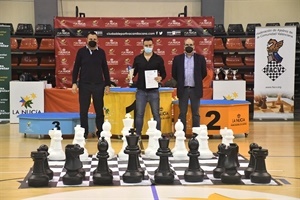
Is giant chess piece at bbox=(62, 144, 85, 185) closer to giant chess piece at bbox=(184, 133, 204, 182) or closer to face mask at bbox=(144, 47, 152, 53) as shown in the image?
giant chess piece at bbox=(184, 133, 204, 182)

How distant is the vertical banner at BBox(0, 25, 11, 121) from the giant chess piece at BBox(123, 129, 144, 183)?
23.1 ft

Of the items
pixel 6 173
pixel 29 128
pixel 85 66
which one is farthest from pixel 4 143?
pixel 6 173

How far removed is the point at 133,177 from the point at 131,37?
7492mm

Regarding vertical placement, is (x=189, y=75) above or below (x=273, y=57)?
below

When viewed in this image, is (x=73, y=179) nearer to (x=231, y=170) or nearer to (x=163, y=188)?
(x=163, y=188)

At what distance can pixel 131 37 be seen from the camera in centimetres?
1169

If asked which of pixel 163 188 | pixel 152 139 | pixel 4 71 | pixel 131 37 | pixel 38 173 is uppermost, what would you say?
pixel 131 37

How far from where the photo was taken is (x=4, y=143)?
25.1 ft

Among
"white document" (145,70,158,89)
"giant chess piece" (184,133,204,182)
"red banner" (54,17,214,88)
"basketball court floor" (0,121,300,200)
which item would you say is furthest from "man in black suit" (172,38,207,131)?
"red banner" (54,17,214,88)

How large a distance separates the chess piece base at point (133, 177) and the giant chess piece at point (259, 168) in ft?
3.19

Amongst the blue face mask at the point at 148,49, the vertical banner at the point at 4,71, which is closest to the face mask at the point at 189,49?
the blue face mask at the point at 148,49

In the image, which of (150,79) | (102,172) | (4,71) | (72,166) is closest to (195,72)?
(150,79)

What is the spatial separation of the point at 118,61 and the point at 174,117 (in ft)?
12.3

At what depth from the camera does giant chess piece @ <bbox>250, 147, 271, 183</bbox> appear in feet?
14.6
